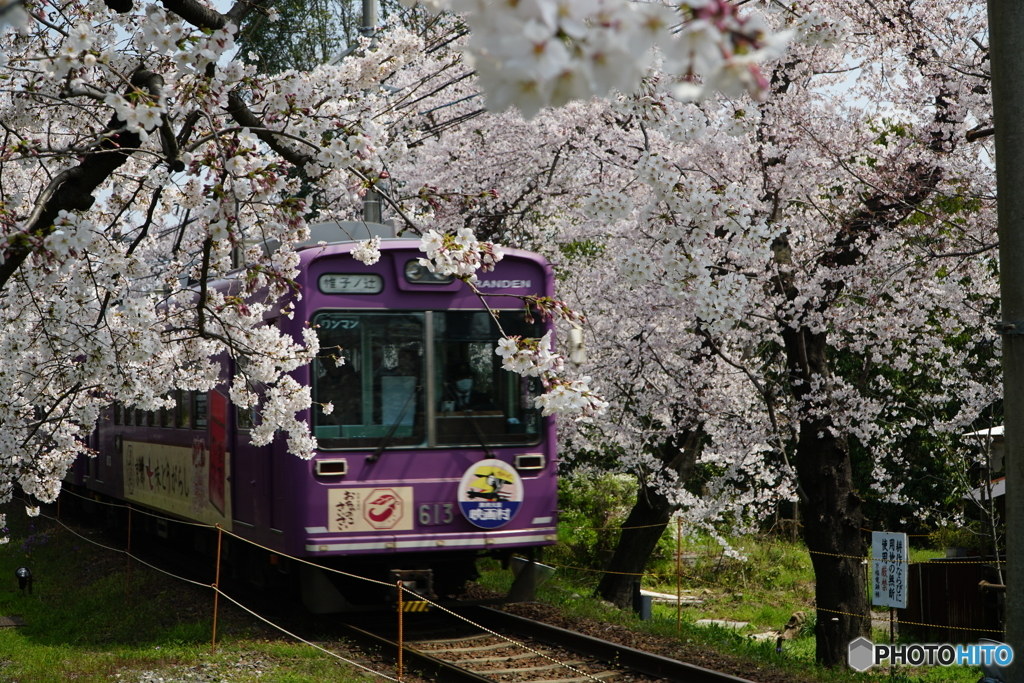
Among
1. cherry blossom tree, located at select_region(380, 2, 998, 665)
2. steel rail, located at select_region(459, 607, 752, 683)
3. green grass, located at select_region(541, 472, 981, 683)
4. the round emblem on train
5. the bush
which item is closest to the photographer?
steel rail, located at select_region(459, 607, 752, 683)

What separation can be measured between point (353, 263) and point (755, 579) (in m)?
13.7

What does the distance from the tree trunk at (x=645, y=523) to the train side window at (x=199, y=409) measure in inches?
200

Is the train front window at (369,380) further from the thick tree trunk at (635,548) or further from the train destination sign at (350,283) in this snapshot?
the thick tree trunk at (635,548)

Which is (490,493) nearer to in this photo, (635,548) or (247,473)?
(247,473)

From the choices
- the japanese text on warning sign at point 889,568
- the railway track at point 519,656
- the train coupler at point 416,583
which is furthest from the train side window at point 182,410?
the japanese text on warning sign at point 889,568

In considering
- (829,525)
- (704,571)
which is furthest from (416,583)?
(704,571)

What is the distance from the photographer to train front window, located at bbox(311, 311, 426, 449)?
7746 millimetres

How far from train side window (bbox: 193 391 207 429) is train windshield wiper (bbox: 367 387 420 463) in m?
2.81

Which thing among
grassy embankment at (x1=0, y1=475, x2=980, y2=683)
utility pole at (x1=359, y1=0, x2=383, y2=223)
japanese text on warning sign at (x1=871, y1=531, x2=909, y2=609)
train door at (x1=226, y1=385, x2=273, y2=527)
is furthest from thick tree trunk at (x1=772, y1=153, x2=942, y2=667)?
train door at (x1=226, y1=385, x2=273, y2=527)

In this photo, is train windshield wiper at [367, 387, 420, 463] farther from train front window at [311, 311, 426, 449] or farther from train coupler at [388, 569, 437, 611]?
train coupler at [388, 569, 437, 611]

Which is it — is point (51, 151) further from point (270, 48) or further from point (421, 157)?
point (270, 48)

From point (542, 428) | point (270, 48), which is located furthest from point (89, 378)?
point (270, 48)

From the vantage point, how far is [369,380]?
25.8ft

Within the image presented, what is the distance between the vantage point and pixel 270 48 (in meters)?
21.9
